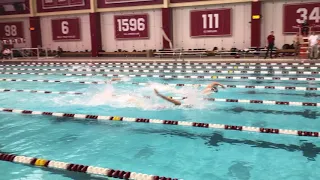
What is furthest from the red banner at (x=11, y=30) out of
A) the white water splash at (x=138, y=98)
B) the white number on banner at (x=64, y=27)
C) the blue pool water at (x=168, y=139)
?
the blue pool water at (x=168, y=139)

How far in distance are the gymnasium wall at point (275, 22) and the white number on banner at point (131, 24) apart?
20.1ft

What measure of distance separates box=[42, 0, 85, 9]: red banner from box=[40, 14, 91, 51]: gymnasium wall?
66cm

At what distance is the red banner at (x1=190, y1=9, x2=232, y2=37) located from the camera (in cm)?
1647

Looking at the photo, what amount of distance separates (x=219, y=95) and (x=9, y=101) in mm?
4601

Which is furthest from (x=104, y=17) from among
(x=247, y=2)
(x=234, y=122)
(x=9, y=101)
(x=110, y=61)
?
(x=234, y=122)

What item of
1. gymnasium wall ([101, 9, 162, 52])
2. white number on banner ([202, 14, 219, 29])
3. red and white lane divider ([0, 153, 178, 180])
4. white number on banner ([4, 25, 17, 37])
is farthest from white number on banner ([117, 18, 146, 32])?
red and white lane divider ([0, 153, 178, 180])

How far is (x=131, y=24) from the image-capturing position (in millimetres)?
18562

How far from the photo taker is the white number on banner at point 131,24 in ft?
60.0

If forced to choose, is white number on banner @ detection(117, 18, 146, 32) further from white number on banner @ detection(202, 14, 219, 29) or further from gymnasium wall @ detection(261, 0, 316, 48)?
gymnasium wall @ detection(261, 0, 316, 48)

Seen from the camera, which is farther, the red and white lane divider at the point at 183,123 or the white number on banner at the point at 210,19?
the white number on banner at the point at 210,19

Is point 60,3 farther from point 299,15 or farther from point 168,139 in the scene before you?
point 168,139

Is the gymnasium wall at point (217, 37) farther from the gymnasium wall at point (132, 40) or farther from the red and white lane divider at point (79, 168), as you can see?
the red and white lane divider at point (79, 168)

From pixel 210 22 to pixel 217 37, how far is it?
811mm

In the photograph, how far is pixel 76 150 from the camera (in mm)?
4262
